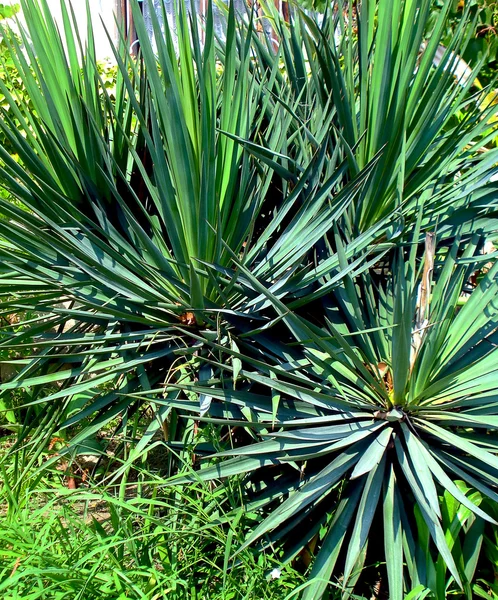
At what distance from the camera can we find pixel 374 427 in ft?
5.37

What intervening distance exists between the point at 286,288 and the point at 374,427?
0.44 m

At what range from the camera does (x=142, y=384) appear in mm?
1836

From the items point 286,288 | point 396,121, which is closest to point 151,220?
point 286,288

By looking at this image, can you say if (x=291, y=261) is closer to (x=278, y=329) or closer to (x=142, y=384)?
(x=278, y=329)

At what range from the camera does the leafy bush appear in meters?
1.62

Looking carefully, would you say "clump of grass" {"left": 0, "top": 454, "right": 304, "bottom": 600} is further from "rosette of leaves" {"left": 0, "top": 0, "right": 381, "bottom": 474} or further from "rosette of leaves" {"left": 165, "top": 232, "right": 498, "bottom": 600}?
"rosette of leaves" {"left": 0, "top": 0, "right": 381, "bottom": 474}

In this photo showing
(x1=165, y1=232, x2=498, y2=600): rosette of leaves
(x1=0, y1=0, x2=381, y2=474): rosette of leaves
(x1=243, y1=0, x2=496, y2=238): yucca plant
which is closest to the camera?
(x1=165, y1=232, x2=498, y2=600): rosette of leaves

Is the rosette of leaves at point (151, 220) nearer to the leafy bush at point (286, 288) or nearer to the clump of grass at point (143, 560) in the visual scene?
the leafy bush at point (286, 288)

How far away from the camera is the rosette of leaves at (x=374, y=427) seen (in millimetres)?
1558

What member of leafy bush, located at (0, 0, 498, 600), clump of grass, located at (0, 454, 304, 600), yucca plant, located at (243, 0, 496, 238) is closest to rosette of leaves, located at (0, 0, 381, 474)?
leafy bush, located at (0, 0, 498, 600)

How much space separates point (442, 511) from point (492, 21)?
2.62 metres

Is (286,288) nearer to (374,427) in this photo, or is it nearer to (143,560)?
(374,427)

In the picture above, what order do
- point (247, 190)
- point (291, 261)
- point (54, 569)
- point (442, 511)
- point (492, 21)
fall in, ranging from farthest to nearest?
point (492, 21)
point (247, 190)
point (291, 261)
point (442, 511)
point (54, 569)

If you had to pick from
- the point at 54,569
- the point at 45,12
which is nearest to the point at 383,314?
the point at 54,569
